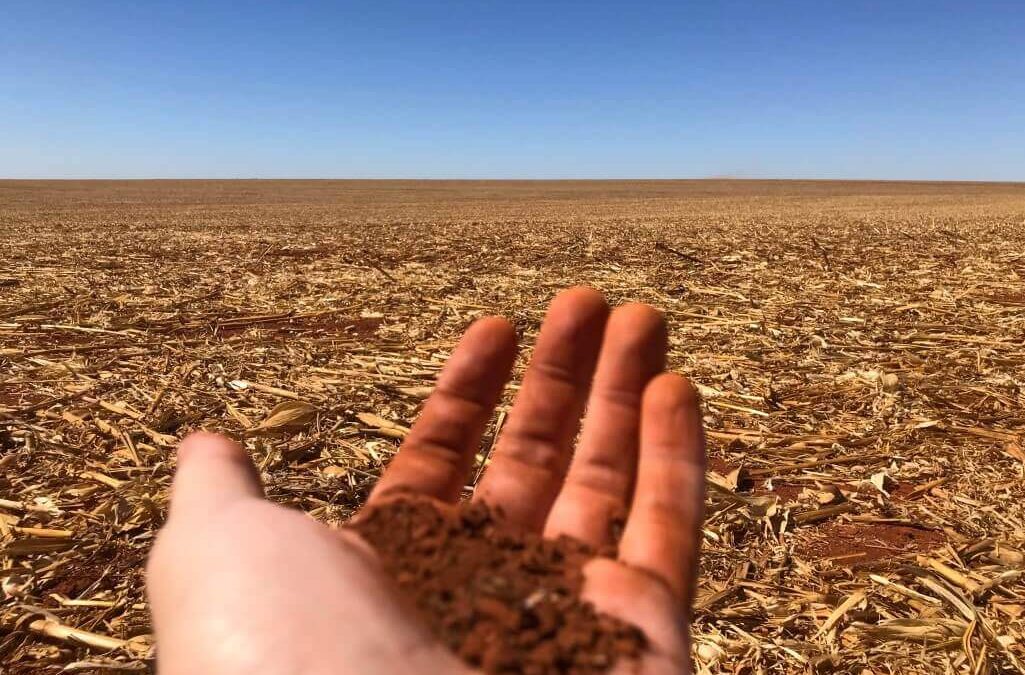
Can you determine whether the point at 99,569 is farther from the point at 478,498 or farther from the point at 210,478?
the point at 478,498

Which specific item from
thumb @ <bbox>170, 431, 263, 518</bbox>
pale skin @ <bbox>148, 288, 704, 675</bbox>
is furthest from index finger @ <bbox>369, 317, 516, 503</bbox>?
thumb @ <bbox>170, 431, 263, 518</bbox>

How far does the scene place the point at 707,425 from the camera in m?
4.33

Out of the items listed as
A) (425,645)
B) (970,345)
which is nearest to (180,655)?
(425,645)

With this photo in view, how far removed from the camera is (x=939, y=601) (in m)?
2.63

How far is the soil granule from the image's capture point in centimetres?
161

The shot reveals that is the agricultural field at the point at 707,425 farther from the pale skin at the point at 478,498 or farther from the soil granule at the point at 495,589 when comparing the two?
the soil granule at the point at 495,589

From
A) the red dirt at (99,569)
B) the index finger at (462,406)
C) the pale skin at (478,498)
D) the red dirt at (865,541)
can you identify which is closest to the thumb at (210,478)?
the pale skin at (478,498)

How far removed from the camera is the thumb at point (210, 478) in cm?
198

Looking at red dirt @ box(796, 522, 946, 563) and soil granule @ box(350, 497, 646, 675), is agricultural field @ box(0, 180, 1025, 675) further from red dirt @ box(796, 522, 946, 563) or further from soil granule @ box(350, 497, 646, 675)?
soil granule @ box(350, 497, 646, 675)

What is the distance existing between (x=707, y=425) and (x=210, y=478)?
10.6 ft

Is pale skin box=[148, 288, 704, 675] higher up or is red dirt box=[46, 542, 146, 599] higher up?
pale skin box=[148, 288, 704, 675]

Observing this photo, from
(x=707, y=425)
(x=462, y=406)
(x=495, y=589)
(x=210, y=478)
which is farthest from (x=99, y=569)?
(x=707, y=425)

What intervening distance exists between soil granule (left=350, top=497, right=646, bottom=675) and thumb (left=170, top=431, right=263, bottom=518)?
39cm

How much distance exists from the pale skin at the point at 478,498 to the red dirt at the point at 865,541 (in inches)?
47.5
